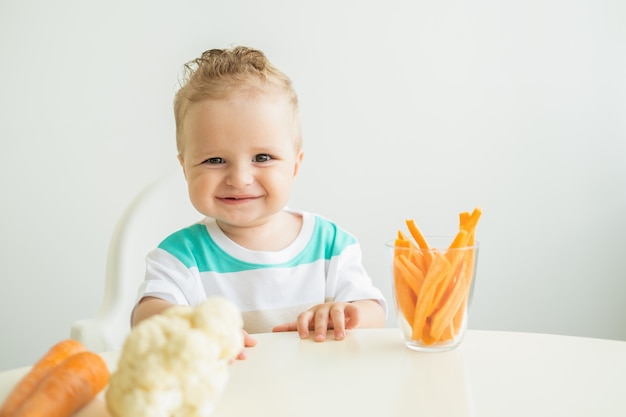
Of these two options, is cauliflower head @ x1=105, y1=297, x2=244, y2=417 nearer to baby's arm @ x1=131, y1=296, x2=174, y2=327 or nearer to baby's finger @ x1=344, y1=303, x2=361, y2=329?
baby's finger @ x1=344, y1=303, x2=361, y2=329

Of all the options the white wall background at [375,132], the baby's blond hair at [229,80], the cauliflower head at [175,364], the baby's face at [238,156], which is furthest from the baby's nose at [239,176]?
the white wall background at [375,132]

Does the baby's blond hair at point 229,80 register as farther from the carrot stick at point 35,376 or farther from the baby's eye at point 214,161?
the carrot stick at point 35,376

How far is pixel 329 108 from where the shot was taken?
86.1 inches

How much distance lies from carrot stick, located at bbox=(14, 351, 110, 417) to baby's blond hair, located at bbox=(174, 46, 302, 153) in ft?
1.95

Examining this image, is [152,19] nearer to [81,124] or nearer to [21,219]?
[81,124]

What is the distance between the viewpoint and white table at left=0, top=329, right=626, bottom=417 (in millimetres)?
631

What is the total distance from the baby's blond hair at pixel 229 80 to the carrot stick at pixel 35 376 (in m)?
0.57

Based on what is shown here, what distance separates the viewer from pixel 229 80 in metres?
1.17

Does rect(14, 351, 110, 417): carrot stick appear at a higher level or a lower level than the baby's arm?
higher

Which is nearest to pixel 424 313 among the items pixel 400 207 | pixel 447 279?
pixel 447 279

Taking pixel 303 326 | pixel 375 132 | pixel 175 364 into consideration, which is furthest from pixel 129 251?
pixel 375 132

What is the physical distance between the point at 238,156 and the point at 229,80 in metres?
0.14

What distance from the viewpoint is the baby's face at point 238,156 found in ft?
3.67

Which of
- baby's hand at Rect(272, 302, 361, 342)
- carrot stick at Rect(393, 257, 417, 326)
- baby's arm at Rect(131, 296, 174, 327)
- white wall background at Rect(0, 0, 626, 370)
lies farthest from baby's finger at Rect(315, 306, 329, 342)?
white wall background at Rect(0, 0, 626, 370)
